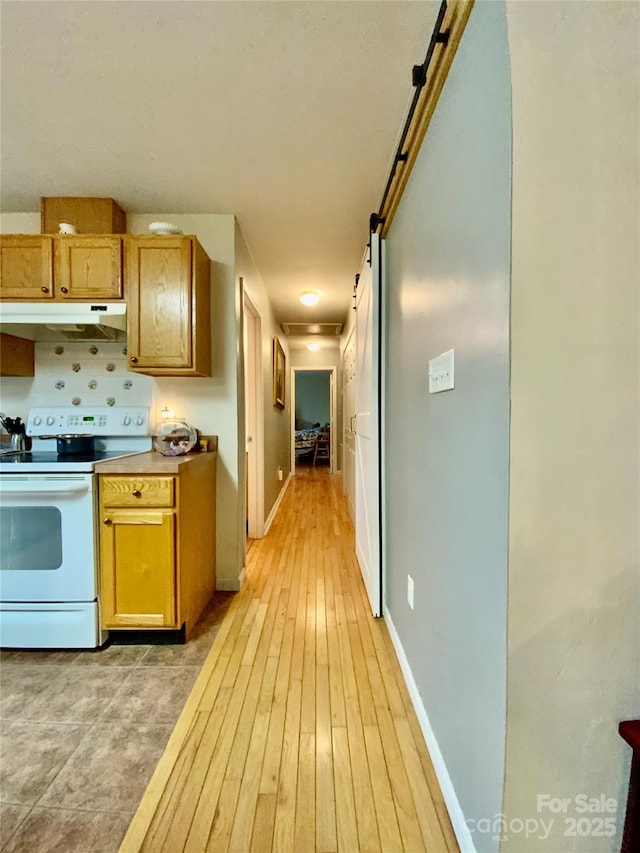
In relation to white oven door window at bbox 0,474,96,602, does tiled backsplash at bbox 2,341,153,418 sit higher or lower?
higher

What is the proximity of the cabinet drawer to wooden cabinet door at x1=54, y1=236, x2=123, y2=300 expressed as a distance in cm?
105

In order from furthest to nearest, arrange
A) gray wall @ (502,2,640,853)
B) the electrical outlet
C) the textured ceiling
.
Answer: the electrical outlet < the textured ceiling < gray wall @ (502,2,640,853)

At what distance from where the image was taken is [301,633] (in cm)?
196

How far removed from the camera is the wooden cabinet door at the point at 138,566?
182 cm

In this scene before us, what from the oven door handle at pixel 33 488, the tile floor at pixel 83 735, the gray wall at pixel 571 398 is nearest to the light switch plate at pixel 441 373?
the gray wall at pixel 571 398

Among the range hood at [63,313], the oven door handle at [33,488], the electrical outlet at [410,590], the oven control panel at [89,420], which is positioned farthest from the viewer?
the oven control panel at [89,420]

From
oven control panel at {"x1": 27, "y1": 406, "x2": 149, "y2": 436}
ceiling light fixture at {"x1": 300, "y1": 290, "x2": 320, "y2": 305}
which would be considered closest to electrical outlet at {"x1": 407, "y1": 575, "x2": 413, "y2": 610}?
oven control panel at {"x1": 27, "y1": 406, "x2": 149, "y2": 436}

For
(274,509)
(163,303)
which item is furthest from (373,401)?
(274,509)

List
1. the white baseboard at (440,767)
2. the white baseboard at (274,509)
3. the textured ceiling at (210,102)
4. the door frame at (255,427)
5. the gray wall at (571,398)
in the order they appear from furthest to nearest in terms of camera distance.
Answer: the white baseboard at (274,509)
the door frame at (255,427)
the textured ceiling at (210,102)
the white baseboard at (440,767)
the gray wall at (571,398)

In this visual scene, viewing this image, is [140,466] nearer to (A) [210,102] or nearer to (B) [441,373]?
(B) [441,373]

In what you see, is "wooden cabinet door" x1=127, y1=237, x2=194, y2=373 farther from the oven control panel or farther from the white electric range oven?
the white electric range oven

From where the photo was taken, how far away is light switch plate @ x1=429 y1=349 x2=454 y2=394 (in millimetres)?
1047

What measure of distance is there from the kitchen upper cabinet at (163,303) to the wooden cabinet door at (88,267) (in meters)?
0.09

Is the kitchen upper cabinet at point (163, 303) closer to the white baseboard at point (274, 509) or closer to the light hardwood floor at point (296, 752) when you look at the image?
the light hardwood floor at point (296, 752)
